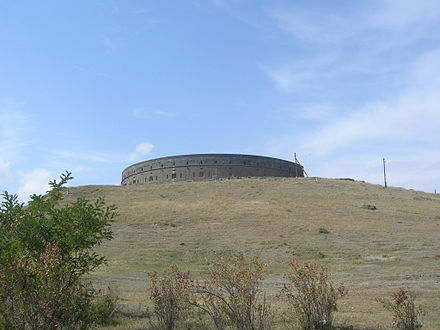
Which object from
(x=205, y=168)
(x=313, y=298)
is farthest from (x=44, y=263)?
(x=205, y=168)

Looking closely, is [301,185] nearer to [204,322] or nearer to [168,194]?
[168,194]

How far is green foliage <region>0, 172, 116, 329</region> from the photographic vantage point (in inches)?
304

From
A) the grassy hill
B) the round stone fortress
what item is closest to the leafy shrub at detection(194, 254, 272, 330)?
the grassy hill

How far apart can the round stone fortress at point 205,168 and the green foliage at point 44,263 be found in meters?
66.0

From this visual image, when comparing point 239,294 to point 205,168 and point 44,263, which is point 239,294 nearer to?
point 44,263

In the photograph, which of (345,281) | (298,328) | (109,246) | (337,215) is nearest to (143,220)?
(109,246)

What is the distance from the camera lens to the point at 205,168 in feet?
255

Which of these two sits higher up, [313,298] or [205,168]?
[205,168]

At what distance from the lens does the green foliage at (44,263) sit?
7.73 m

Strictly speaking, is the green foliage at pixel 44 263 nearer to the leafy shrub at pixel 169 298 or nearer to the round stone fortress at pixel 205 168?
the leafy shrub at pixel 169 298

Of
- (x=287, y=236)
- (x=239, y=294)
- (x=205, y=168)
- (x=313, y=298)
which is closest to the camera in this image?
(x=239, y=294)

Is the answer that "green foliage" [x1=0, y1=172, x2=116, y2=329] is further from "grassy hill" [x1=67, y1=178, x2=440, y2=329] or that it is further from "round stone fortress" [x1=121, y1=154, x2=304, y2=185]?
"round stone fortress" [x1=121, y1=154, x2=304, y2=185]

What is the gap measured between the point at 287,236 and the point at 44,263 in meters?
26.8

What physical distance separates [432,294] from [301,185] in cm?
4902
